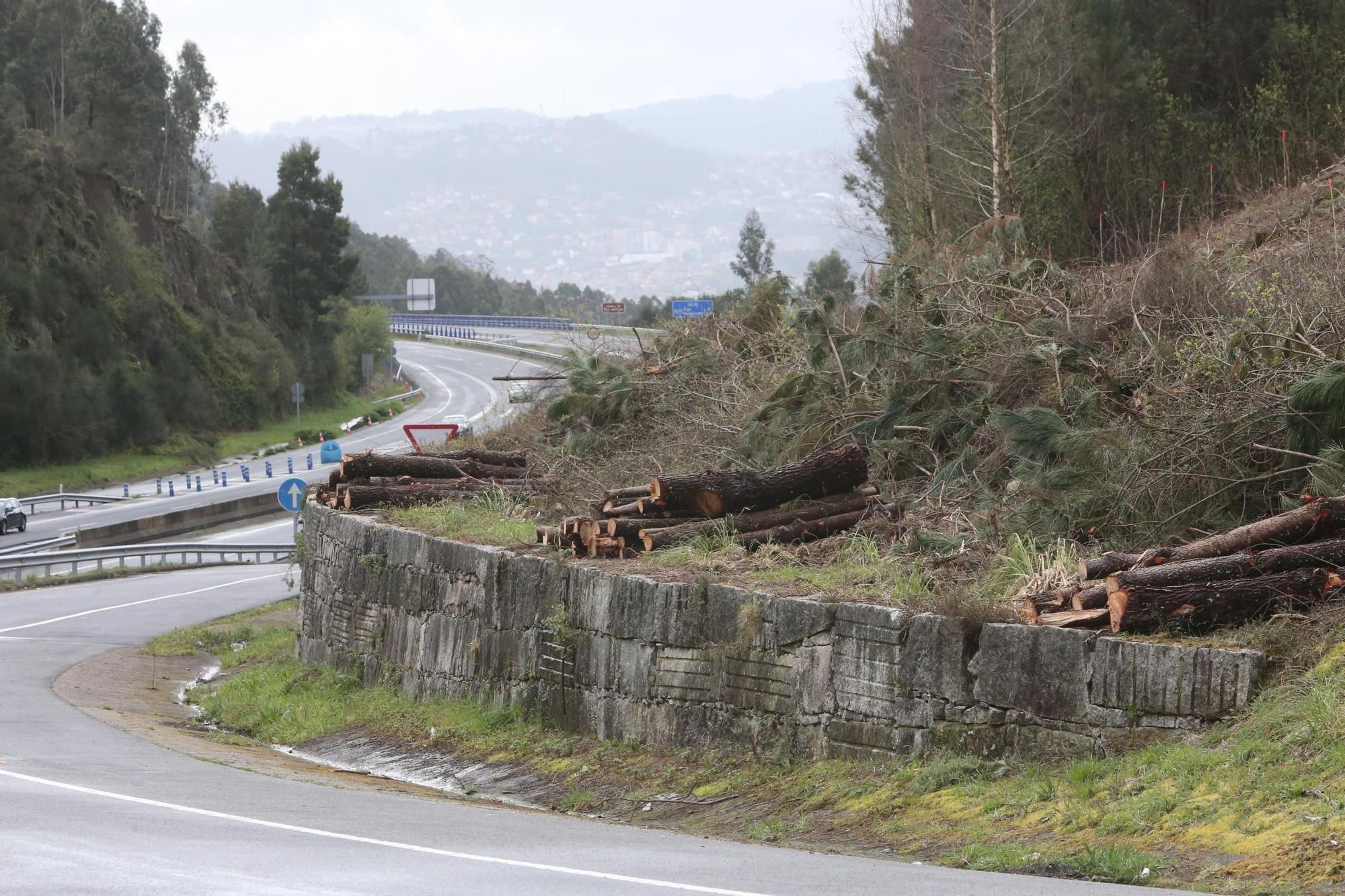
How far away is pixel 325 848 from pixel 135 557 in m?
30.4

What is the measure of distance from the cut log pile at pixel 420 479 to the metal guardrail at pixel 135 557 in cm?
1138

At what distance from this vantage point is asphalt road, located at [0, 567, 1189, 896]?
20.4 feet

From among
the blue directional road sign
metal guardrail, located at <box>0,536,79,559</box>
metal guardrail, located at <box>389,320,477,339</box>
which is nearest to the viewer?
the blue directional road sign

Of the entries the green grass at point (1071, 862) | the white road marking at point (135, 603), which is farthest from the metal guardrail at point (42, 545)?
the green grass at point (1071, 862)

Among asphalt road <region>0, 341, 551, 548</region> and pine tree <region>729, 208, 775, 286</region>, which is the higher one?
pine tree <region>729, 208, 775, 286</region>

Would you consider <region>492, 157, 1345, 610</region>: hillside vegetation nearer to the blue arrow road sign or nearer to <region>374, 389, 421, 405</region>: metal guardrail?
the blue arrow road sign

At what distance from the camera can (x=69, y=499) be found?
153 feet

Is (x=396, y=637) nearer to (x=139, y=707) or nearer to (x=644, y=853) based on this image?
(x=139, y=707)

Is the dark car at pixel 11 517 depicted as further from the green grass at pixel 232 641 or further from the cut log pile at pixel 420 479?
the cut log pile at pixel 420 479

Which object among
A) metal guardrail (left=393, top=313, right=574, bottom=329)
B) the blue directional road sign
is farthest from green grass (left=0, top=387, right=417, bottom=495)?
the blue directional road sign

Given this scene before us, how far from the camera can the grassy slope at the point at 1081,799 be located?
21.4 feet

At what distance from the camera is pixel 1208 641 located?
26.0 ft

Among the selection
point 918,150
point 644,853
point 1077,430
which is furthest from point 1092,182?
point 644,853

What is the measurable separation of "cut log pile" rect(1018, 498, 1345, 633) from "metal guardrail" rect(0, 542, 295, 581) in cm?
2297
